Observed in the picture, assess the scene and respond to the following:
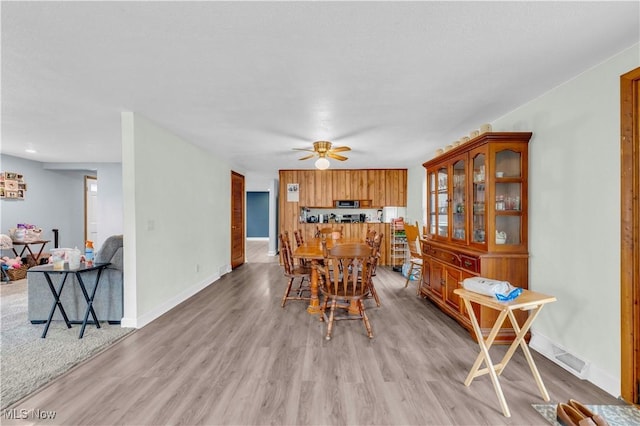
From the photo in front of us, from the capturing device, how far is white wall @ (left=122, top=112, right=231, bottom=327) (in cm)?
310

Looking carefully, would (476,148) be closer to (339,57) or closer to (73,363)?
(339,57)

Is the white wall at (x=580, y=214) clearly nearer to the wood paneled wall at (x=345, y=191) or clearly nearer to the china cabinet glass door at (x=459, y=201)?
the china cabinet glass door at (x=459, y=201)

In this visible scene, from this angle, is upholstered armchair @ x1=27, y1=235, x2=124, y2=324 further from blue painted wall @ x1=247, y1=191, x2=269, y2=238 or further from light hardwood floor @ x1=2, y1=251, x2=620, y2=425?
blue painted wall @ x1=247, y1=191, x2=269, y2=238

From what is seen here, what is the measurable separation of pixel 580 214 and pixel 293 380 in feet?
8.71

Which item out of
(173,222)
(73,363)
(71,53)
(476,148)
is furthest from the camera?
(173,222)

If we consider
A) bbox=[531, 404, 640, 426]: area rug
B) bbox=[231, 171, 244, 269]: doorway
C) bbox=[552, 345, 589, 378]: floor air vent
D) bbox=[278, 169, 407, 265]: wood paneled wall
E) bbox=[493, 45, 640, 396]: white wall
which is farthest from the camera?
bbox=[278, 169, 407, 265]: wood paneled wall

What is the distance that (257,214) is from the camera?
1210 centimetres

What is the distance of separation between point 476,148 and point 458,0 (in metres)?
1.81

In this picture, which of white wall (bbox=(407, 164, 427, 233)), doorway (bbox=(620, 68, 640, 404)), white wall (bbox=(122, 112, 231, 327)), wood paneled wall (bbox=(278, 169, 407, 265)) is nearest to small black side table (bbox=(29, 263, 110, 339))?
white wall (bbox=(122, 112, 231, 327))

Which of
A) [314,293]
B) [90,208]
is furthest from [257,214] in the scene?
[314,293]

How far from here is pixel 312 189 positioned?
692 cm

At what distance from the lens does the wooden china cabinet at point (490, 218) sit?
8.99ft

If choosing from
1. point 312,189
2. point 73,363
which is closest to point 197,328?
point 73,363

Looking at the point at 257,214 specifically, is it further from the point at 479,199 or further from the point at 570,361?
the point at 570,361
